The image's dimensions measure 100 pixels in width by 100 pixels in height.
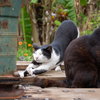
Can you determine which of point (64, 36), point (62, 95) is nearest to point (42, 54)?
point (64, 36)

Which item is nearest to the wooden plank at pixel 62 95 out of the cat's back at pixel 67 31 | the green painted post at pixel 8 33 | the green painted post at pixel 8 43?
the green painted post at pixel 8 43

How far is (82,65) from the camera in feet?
6.46

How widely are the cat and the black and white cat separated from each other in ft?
1.10

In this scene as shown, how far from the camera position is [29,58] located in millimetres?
4527

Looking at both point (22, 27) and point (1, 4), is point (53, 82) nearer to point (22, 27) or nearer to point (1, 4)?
point (1, 4)

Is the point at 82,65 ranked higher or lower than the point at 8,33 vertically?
lower

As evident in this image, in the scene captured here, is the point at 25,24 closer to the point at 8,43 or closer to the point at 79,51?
the point at 79,51

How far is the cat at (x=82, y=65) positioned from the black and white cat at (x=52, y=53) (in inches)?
13.2

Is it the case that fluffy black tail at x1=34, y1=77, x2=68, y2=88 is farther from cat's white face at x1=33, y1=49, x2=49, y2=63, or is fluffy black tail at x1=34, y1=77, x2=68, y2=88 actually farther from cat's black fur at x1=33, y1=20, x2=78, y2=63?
cat's black fur at x1=33, y1=20, x2=78, y2=63

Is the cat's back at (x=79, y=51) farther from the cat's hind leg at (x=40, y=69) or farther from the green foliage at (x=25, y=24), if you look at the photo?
the green foliage at (x=25, y=24)

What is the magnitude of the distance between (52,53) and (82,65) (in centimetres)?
59

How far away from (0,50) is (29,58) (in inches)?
124

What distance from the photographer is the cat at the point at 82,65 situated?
6.31ft

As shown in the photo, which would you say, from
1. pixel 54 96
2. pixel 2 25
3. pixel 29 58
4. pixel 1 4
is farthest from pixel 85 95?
pixel 29 58
